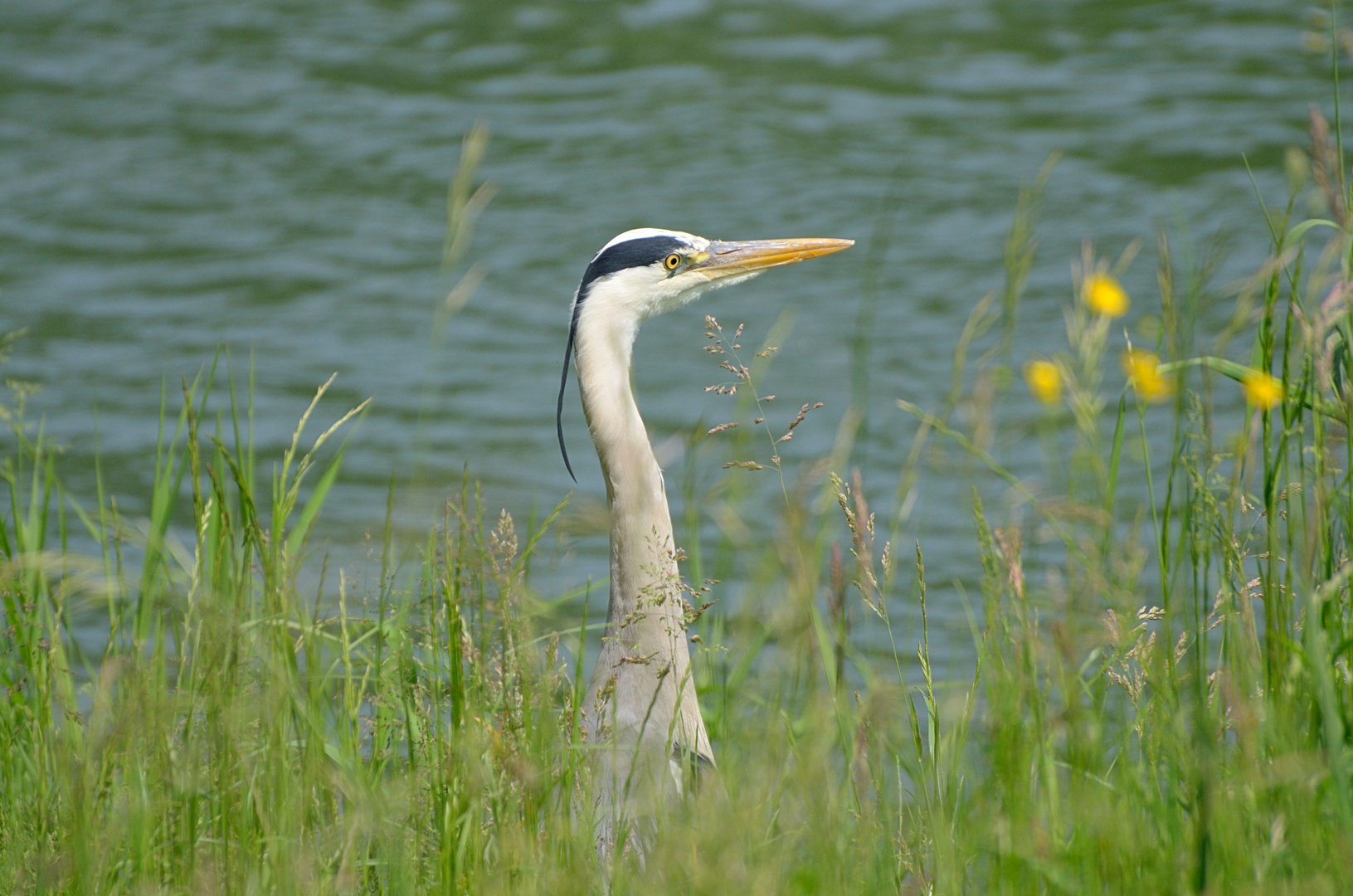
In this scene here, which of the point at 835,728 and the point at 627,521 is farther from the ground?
the point at 627,521

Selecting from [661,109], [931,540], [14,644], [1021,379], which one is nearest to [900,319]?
[1021,379]

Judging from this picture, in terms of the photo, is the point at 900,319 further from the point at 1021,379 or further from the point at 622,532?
the point at 622,532

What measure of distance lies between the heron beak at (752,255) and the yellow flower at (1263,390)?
189 cm

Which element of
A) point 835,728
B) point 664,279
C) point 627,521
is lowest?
point 835,728

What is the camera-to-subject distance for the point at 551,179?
1048cm

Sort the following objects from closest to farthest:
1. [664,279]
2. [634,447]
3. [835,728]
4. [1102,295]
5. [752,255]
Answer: [1102,295] → [835,728] → [634,447] → [664,279] → [752,255]

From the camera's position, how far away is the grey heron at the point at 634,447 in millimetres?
3068

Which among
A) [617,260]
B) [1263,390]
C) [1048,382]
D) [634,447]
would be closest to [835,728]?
[1048,382]

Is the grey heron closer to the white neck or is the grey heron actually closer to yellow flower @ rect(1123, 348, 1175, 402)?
the white neck

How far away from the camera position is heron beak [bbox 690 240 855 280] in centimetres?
396

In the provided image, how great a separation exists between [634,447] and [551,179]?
7308 millimetres

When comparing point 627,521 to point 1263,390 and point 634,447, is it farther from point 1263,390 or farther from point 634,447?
point 1263,390

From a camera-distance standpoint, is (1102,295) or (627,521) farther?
(627,521)

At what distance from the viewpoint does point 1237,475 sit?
1859 millimetres
